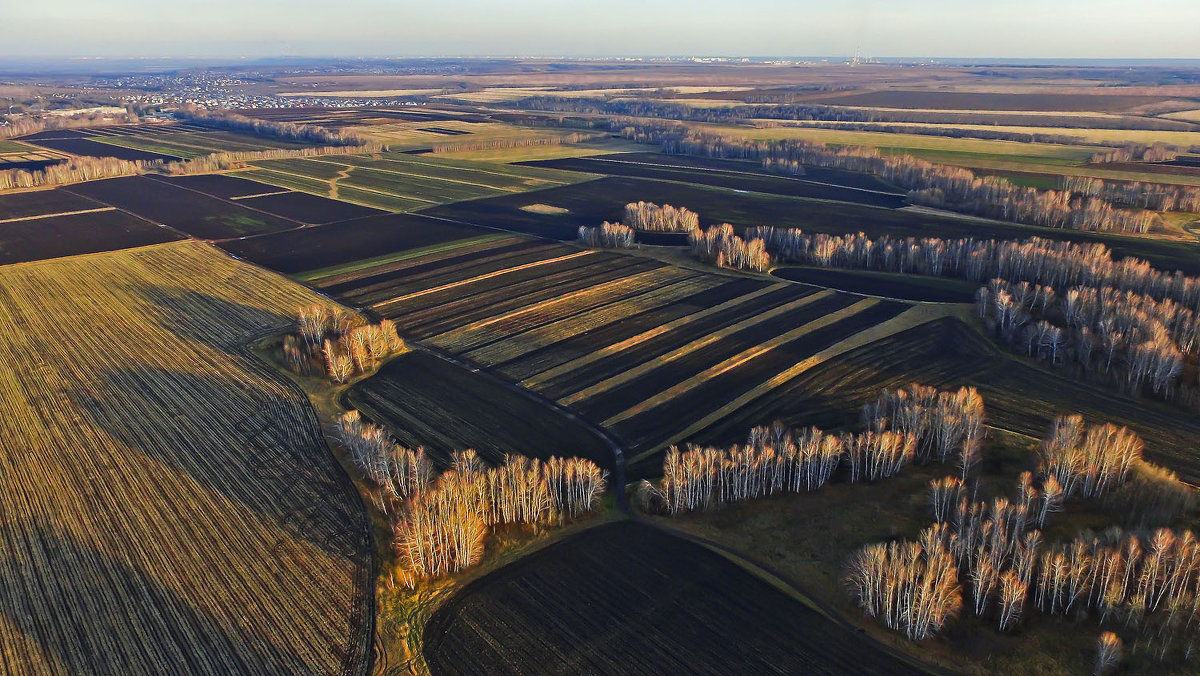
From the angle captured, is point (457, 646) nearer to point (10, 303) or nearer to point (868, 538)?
point (868, 538)

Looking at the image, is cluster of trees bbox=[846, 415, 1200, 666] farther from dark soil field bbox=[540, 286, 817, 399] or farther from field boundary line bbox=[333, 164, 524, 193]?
field boundary line bbox=[333, 164, 524, 193]

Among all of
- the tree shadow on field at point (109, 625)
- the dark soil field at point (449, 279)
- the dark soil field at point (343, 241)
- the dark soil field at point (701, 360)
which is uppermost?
the dark soil field at point (343, 241)

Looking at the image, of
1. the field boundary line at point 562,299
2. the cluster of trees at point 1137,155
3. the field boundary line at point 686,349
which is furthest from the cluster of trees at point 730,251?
the cluster of trees at point 1137,155

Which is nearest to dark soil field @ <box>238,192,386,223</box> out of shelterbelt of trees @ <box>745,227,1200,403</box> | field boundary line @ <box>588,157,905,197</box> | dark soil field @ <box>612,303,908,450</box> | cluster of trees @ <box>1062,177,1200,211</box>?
shelterbelt of trees @ <box>745,227,1200,403</box>

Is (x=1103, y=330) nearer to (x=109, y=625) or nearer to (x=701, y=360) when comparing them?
(x=701, y=360)

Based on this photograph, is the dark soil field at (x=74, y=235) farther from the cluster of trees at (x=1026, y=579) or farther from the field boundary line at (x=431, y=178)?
the cluster of trees at (x=1026, y=579)

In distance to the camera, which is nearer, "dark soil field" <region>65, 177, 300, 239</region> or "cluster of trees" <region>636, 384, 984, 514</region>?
"cluster of trees" <region>636, 384, 984, 514</region>
